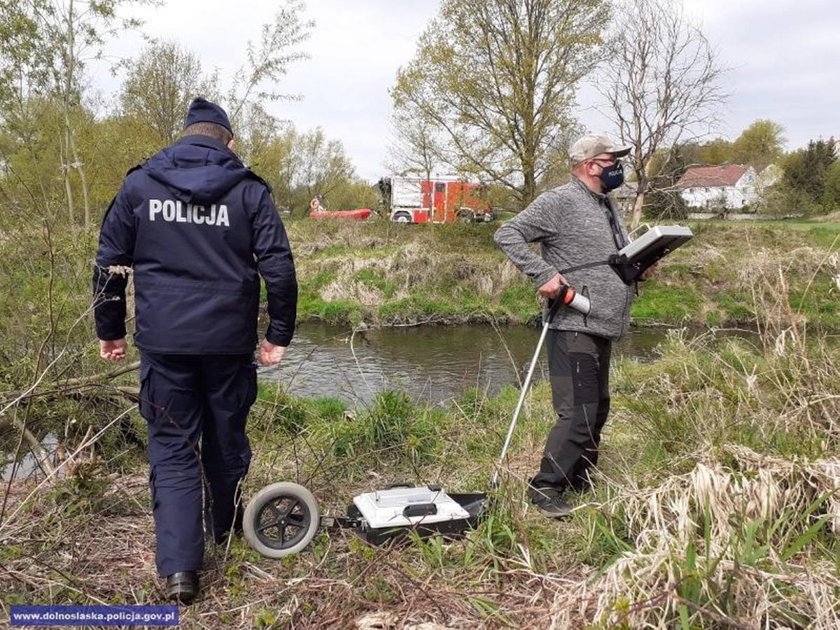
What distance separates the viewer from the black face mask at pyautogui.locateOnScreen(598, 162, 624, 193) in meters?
3.22

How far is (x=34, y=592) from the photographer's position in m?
2.22

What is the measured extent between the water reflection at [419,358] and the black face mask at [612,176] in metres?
4.72

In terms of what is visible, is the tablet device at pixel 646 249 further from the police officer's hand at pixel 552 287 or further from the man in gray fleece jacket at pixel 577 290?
the police officer's hand at pixel 552 287

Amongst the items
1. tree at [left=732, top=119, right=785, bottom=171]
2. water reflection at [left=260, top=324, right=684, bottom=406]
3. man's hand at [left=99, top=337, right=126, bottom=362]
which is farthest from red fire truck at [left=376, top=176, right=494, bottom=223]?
tree at [left=732, top=119, right=785, bottom=171]

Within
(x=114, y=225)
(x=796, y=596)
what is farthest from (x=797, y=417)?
(x=114, y=225)

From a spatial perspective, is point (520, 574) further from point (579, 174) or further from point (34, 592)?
point (579, 174)

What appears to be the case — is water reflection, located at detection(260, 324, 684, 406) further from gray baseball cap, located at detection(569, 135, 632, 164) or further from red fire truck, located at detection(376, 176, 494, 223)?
red fire truck, located at detection(376, 176, 494, 223)

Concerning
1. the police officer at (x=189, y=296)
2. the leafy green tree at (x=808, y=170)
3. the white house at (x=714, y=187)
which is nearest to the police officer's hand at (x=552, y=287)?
the police officer at (x=189, y=296)

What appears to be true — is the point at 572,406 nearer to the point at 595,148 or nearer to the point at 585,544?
the point at 585,544

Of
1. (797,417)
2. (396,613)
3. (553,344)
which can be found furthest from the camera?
(553,344)

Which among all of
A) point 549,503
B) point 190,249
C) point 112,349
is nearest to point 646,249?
point 549,503

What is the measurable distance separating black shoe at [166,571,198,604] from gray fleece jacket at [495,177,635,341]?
1925mm

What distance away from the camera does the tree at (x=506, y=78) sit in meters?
18.2

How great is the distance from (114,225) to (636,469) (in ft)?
8.25
